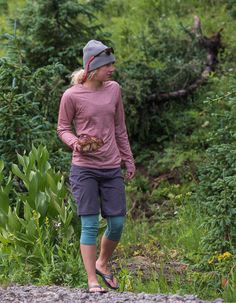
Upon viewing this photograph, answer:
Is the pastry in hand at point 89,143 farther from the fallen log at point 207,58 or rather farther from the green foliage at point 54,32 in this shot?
the fallen log at point 207,58

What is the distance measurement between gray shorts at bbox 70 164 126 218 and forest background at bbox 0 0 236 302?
0.74 metres

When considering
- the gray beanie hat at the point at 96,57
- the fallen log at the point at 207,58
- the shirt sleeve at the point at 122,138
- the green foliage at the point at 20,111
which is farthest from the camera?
the fallen log at the point at 207,58

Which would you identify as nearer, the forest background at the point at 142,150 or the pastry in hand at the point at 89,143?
the pastry in hand at the point at 89,143

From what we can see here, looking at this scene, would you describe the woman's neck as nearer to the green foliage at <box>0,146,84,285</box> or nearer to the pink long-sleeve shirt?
Result: the pink long-sleeve shirt

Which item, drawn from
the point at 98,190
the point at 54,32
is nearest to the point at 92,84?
the point at 98,190

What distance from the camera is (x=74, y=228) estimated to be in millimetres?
8406

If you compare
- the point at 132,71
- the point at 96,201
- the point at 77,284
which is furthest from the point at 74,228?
the point at 132,71

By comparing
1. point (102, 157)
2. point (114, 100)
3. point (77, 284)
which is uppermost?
point (114, 100)

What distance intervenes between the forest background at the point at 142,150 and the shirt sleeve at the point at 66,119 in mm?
1136

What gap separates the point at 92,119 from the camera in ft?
21.0

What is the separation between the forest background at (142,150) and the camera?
7.20 m

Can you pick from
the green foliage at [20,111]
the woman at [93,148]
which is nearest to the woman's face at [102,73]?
the woman at [93,148]

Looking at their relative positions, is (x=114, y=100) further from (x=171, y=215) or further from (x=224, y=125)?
(x=171, y=215)

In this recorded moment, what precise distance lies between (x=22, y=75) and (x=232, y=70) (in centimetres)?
556
